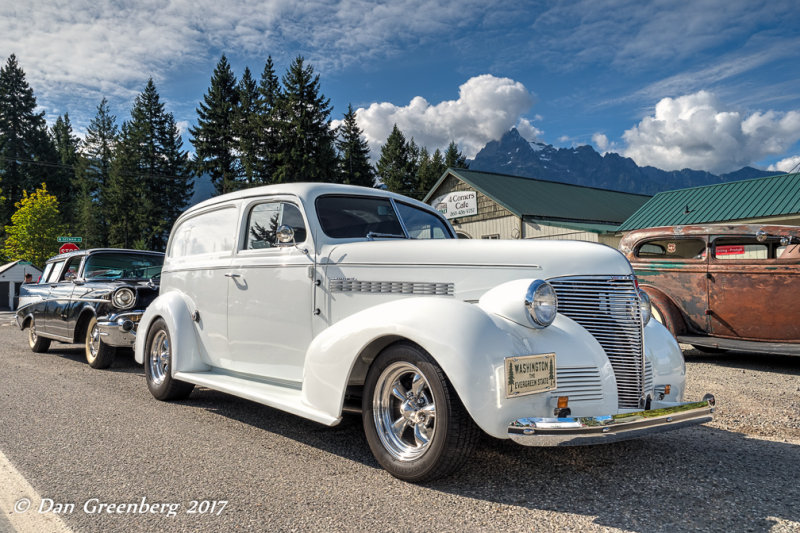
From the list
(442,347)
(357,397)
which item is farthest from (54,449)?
(442,347)

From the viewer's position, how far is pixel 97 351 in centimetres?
800

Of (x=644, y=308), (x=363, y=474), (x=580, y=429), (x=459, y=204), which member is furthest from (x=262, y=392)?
(x=459, y=204)

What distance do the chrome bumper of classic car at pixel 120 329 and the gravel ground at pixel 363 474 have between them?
2.13m

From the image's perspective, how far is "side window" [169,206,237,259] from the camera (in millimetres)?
5238

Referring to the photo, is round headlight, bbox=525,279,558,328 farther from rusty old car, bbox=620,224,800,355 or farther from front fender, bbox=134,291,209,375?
rusty old car, bbox=620,224,800,355

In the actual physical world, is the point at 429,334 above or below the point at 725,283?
below

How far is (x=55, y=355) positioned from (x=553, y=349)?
980 centimetres

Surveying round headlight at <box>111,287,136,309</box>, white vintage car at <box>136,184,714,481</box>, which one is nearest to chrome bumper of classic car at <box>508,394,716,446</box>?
white vintage car at <box>136,184,714,481</box>

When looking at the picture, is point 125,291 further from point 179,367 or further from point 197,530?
point 197,530

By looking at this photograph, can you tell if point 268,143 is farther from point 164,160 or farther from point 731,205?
point 731,205

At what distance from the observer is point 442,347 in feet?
9.84

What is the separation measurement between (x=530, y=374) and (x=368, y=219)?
2116mm

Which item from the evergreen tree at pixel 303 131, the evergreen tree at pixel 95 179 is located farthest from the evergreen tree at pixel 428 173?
the evergreen tree at pixel 95 179

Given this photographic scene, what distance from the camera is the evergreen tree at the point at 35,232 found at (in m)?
38.7
